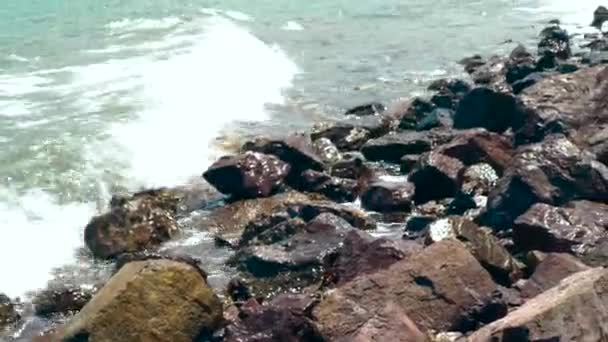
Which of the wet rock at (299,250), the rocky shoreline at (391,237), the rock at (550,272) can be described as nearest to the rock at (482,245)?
the rocky shoreline at (391,237)

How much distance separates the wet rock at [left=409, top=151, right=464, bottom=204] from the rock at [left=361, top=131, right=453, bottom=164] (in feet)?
6.44

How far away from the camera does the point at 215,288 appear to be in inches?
428

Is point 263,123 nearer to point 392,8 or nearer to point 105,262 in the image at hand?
point 105,262

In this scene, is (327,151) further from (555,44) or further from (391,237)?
(555,44)

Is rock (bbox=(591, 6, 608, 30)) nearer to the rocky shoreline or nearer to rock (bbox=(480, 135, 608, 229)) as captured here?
the rocky shoreline

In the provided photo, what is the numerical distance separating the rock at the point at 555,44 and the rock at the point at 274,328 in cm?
1456

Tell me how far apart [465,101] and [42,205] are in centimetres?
701

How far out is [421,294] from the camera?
8.81m

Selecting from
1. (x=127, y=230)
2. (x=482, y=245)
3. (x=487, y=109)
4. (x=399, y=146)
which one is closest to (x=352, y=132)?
(x=399, y=146)

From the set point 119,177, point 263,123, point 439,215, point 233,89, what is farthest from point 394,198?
point 233,89

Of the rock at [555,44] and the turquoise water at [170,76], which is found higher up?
the rock at [555,44]

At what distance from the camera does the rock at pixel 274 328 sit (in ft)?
27.8

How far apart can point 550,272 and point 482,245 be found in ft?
2.96

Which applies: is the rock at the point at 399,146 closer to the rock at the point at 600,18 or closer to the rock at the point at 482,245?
the rock at the point at 482,245
